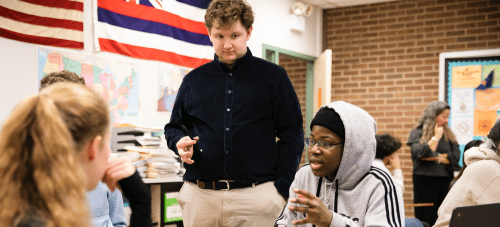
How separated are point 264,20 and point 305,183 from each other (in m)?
3.63

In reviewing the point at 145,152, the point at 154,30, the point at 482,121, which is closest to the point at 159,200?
the point at 145,152

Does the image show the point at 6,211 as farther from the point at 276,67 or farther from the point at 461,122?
the point at 461,122

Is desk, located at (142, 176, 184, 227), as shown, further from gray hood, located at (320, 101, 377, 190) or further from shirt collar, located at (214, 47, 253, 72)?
gray hood, located at (320, 101, 377, 190)

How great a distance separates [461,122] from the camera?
18.7ft

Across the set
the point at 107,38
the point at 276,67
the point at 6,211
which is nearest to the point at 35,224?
the point at 6,211

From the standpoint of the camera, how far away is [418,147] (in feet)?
15.1

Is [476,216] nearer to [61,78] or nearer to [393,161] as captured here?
[61,78]

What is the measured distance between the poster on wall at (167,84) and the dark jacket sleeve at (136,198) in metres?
3.15

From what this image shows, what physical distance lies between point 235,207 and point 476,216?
90cm

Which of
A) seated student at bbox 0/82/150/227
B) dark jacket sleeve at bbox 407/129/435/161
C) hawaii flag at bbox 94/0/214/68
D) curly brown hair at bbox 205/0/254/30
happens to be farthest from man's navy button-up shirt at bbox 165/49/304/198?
dark jacket sleeve at bbox 407/129/435/161

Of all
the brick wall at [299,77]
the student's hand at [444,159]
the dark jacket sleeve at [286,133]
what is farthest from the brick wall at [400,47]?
the dark jacket sleeve at [286,133]

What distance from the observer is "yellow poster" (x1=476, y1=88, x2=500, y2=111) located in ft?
18.2

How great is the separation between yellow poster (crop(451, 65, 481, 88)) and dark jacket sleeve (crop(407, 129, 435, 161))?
1418 millimetres

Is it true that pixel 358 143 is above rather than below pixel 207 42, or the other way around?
below
